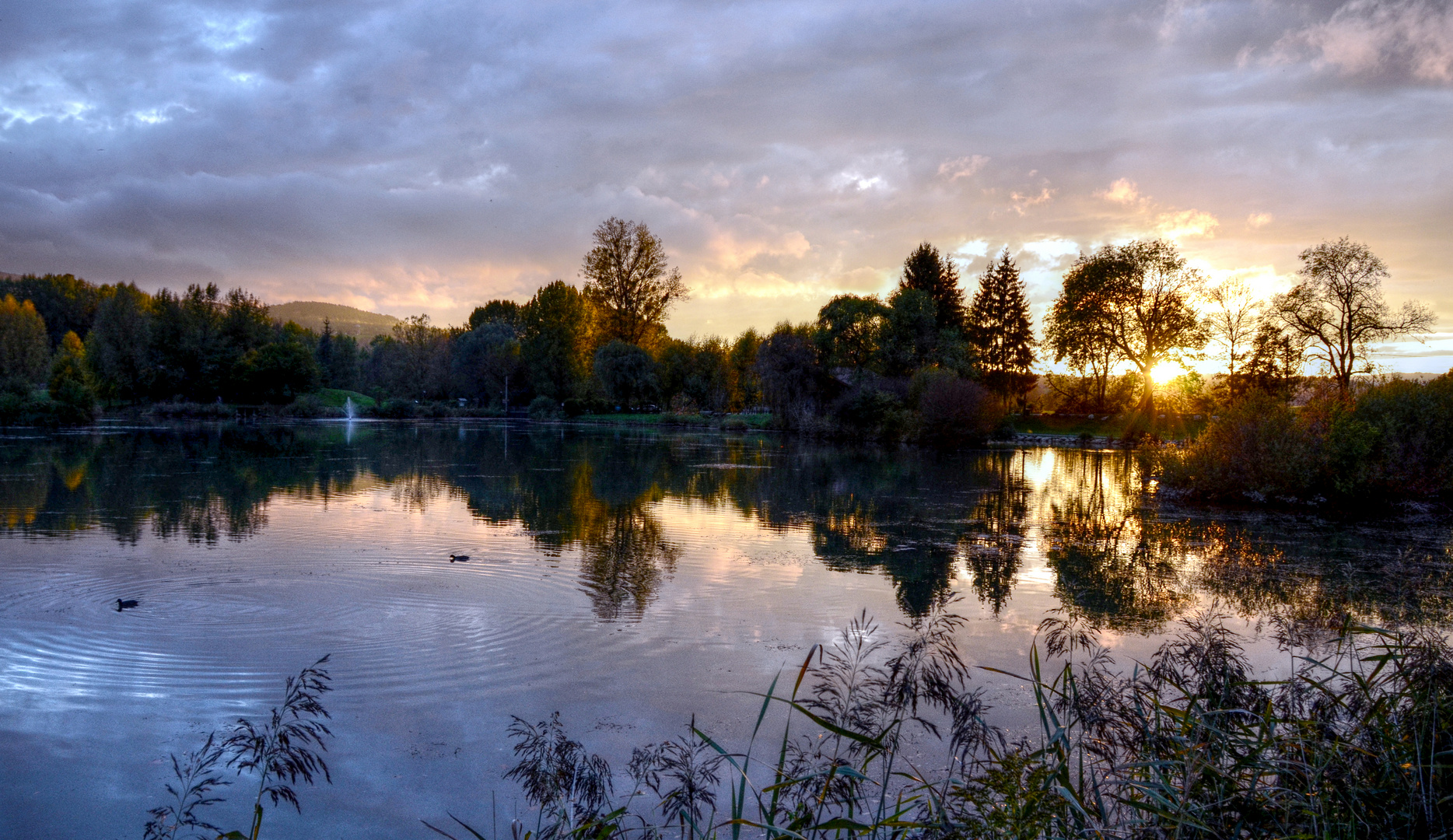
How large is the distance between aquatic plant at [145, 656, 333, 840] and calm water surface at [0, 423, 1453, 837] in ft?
0.47

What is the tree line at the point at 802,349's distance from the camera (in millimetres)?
35219

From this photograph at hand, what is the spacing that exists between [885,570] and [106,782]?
761cm

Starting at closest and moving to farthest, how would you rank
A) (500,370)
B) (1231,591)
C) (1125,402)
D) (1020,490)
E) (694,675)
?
(694,675)
(1231,591)
(1020,490)
(1125,402)
(500,370)

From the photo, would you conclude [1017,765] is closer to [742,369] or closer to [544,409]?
[544,409]

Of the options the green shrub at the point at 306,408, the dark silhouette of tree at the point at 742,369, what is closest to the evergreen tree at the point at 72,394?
the green shrub at the point at 306,408

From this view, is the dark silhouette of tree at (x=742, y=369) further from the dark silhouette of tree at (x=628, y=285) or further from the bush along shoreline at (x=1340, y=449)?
the bush along shoreline at (x=1340, y=449)

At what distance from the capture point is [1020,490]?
19.3 meters

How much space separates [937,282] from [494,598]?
44.4 metres

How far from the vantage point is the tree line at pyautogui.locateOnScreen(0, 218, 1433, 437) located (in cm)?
3522

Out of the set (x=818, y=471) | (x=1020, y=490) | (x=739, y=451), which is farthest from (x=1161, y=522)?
(x=739, y=451)

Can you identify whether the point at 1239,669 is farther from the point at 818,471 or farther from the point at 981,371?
the point at 981,371

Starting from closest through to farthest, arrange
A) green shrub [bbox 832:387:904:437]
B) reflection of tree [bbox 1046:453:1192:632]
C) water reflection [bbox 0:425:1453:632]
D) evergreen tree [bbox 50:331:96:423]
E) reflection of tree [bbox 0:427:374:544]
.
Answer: reflection of tree [bbox 1046:453:1192:632], water reflection [bbox 0:425:1453:632], reflection of tree [bbox 0:427:374:544], green shrub [bbox 832:387:904:437], evergreen tree [bbox 50:331:96:423]

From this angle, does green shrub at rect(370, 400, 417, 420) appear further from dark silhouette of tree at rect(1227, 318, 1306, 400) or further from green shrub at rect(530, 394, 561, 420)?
dark silhouette of tree at rect(1227, 318, 1306, 400)

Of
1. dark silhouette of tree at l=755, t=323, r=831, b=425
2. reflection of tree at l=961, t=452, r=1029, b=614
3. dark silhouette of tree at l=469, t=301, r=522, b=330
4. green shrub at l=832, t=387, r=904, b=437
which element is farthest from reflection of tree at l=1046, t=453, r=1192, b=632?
dark silhouette of tree at l=469, t=301, r=522, b=330
